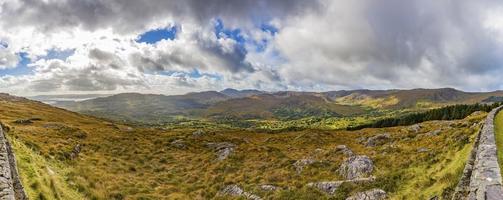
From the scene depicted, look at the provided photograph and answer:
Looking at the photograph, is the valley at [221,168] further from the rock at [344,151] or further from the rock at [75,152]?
the rock at [75,152]

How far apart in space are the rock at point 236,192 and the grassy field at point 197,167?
79 cm

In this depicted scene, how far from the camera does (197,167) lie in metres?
48.0

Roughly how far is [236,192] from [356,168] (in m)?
13.2

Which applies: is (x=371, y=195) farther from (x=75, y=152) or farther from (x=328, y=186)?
(x=75, y=152)

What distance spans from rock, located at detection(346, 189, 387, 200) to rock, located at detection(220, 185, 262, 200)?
10048 millimetres

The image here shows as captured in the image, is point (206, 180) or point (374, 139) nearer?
point (206, 180)

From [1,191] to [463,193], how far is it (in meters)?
16.7

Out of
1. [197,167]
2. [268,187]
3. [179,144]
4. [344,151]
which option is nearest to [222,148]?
[179,144]

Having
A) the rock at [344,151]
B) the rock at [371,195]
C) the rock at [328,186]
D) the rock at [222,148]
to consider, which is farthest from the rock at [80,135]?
the rock at [371,195]

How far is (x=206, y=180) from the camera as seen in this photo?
40969mm

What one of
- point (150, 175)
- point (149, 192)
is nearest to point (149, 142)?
point (150, 175)

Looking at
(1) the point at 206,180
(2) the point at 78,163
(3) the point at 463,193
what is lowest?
(1) the point at 206,180

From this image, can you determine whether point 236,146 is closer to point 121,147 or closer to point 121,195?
point 121,147

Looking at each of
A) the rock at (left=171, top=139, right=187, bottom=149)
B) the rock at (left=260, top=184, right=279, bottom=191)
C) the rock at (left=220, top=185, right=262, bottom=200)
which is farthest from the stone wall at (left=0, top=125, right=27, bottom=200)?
the rock at (left=171, top=139, right=187, bottom=149)
